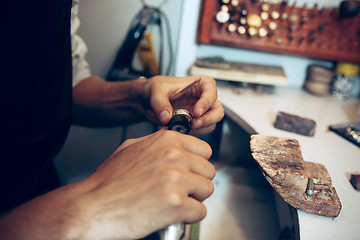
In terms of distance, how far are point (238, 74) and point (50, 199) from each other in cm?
88

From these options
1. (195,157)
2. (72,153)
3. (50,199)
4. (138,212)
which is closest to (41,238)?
(50,199)

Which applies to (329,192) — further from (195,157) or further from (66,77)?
(66,77)

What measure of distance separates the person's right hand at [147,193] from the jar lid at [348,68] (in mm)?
1079

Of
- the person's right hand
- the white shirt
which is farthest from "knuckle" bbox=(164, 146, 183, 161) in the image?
the white shirt

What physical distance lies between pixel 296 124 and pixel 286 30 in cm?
56

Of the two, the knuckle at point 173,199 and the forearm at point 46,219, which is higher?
the knuckle at point 173,199

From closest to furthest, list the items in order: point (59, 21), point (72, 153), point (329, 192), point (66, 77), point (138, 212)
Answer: point (138, 212), point (329, 192), point (59, 21), point (66, 77), point (72, 153)

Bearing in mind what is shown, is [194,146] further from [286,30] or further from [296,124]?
[286,30]

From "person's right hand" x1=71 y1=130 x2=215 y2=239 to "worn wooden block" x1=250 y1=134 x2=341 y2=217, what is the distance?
18 centimetres

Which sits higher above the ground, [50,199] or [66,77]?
[66,77]

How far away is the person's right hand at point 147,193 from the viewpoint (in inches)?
16.8

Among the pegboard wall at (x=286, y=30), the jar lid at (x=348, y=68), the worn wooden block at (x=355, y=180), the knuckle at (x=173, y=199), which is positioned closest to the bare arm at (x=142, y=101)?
the knuckle at (x=173, y=199)

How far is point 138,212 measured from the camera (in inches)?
17.0

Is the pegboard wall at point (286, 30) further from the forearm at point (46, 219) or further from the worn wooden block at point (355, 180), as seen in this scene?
the forearm at point (46, 219)
